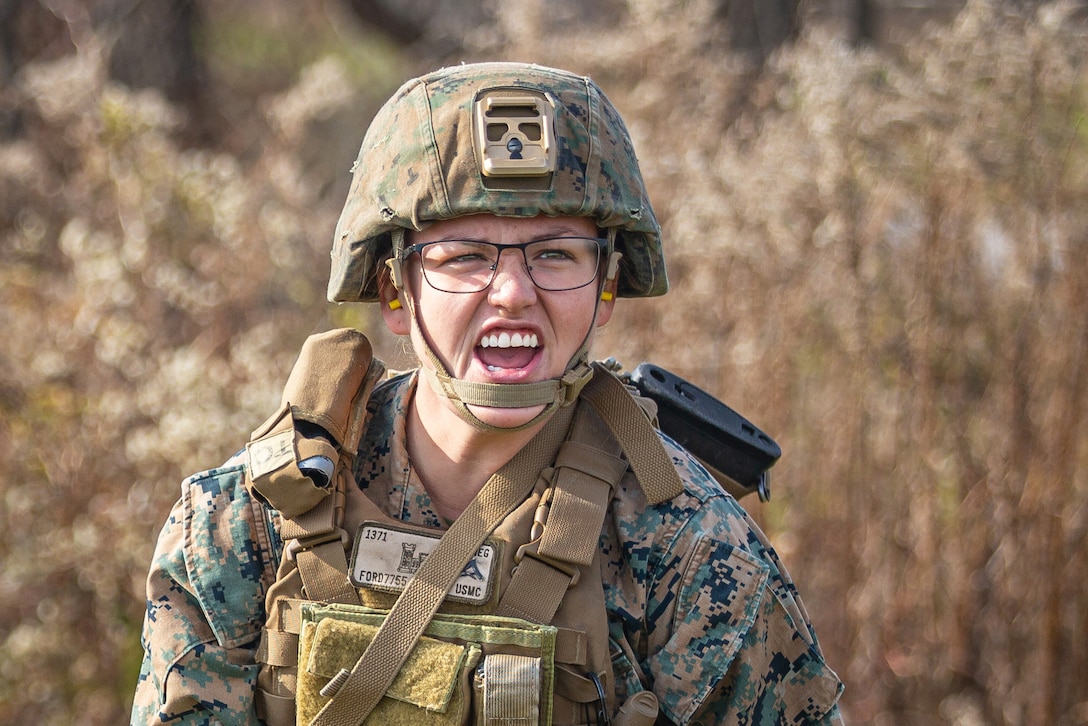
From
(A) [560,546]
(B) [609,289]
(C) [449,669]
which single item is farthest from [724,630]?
(B) [609,289]

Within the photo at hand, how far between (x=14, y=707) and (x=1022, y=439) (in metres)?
3.87

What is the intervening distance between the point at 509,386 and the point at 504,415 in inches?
2.6

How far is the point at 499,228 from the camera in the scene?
2.61 metres

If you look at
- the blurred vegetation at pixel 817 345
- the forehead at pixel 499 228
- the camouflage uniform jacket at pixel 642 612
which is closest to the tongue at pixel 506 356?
the forehead at pixel 499 228

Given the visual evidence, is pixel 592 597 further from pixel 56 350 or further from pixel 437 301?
pixel 56 350

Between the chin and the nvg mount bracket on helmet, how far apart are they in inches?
23.4

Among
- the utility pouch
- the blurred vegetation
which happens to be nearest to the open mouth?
the utility pouch

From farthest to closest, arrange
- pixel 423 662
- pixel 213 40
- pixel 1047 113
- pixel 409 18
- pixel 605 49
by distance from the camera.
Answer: pixel 213 40 < pixel 409 18 < pixel 605 49 < pixel 1047 113 < pixel 423 662

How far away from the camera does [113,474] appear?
4.65m

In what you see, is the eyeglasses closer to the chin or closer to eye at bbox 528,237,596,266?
eye at bbox 528,237,596,266

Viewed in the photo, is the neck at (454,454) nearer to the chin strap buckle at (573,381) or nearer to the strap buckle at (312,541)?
the chin strap buckle at (573,381)

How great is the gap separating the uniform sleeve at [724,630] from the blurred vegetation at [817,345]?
2.22 m

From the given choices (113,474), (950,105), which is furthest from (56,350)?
(950,105)

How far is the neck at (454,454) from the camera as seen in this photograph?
278cm
